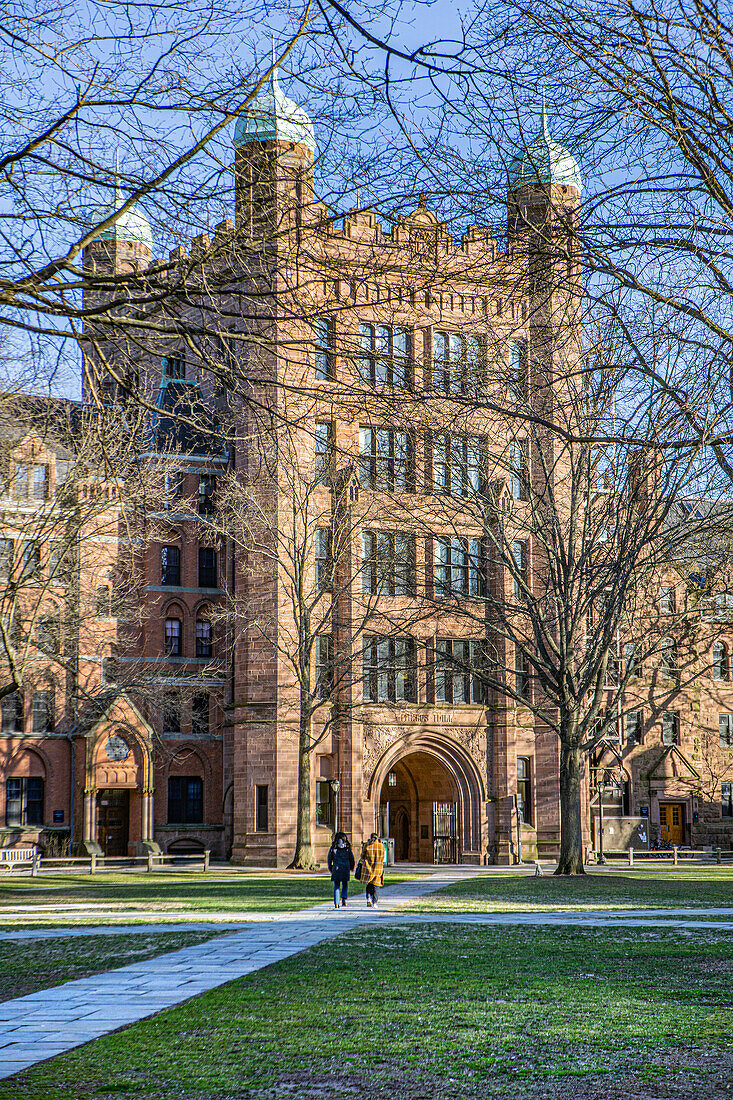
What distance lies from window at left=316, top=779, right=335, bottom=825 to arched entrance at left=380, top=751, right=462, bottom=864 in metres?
2.90

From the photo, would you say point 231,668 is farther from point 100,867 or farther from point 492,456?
point 492,456

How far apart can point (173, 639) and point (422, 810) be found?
43.2ft

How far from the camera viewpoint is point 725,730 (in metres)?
60.1

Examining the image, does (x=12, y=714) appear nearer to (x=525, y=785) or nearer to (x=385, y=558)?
(x=385, y=558)

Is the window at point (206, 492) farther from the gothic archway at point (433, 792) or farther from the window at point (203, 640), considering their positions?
the gothic archway at point (433, 792)

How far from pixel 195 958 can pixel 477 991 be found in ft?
13.4

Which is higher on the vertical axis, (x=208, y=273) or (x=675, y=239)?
(x=675, y=239)

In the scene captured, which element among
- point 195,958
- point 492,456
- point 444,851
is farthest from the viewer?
point 444,851

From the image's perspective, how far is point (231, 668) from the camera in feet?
158

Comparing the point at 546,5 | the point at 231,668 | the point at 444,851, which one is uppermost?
the point at 546,5

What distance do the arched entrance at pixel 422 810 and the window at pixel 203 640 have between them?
9.75 m

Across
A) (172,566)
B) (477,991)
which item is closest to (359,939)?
(477,991)

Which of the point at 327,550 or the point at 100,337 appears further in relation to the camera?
the point at 327,550

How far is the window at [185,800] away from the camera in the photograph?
156ft
